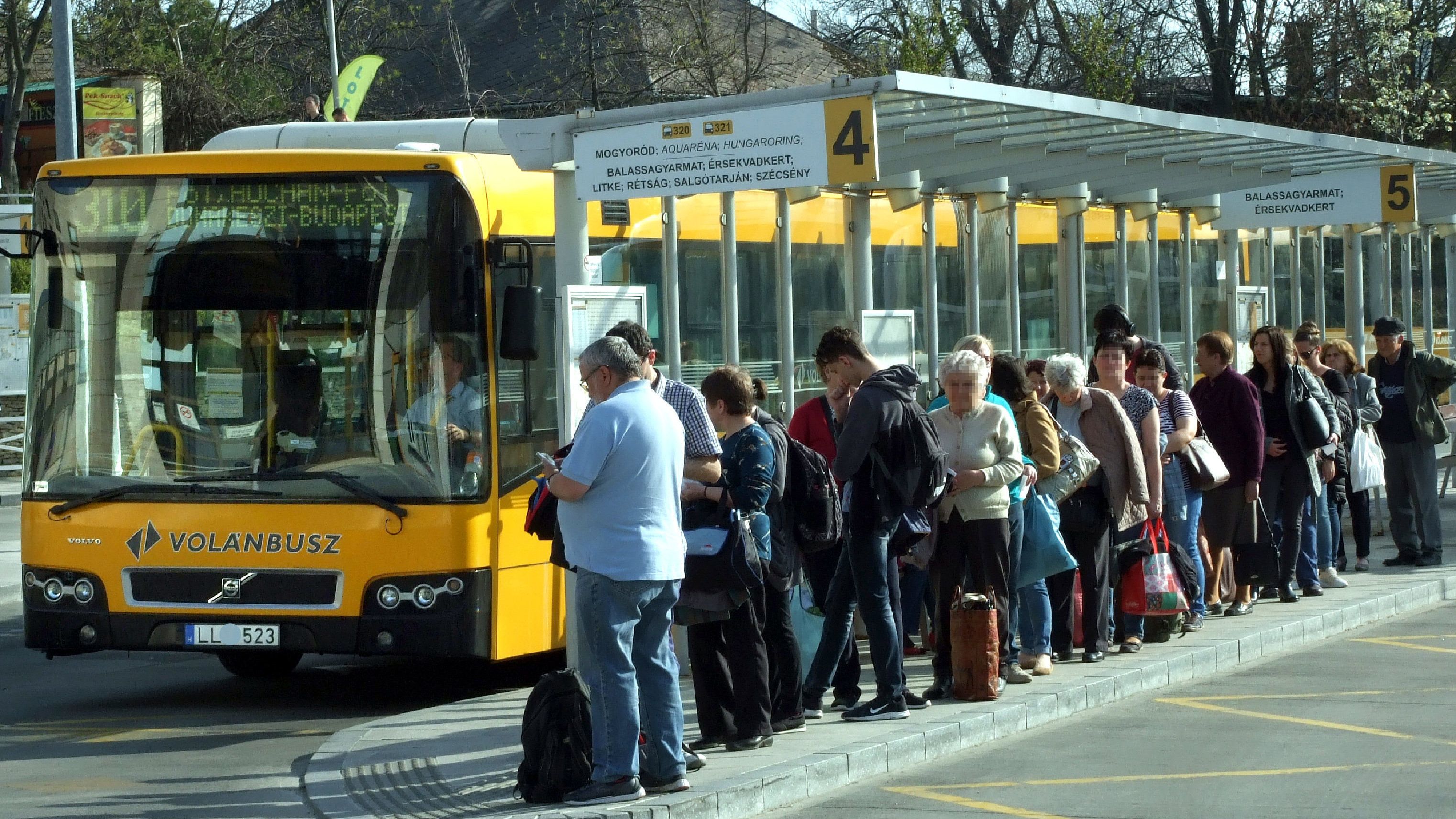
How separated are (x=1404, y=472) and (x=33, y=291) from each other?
9609 mm

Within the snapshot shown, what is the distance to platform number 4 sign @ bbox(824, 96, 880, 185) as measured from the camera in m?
8.55

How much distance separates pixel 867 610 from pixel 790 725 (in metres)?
0.56

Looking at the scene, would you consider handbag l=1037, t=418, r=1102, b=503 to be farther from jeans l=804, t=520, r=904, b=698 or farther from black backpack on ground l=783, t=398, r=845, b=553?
black backpack on ground l=783, t=398, r=845, b=553

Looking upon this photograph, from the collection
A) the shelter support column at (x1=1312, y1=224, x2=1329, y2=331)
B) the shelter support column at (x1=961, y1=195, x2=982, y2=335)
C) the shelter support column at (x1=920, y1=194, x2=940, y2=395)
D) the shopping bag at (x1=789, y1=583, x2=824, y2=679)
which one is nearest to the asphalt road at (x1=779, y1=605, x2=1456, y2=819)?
the shopping bag at (x1=789, y1=583, x2=824, y2=679)

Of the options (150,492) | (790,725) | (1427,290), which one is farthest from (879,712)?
(1427,290)

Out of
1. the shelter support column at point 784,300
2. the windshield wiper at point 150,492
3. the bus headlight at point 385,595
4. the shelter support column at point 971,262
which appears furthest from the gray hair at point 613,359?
the shelter support column at point 971,262

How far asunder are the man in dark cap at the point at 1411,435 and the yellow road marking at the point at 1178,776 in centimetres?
695

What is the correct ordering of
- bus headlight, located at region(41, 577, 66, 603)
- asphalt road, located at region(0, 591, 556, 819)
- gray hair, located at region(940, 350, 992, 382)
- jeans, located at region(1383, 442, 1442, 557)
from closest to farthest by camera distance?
asphalt road, located at region(0, 591, 556, 819) → gray hair, located at region(940, 350, 992, 382) → bus headlight, located at region(41, 577, 66, 603) → jeans, located at region(1383, 442, 1442, 557)

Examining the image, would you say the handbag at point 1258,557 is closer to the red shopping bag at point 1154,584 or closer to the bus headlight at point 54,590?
the red shopping bag at point 1154,584

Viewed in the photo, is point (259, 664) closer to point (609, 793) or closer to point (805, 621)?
point (805, 621)

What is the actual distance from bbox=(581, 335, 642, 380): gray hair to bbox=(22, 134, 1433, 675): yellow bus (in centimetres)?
234

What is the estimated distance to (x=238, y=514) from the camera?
29.4 feet

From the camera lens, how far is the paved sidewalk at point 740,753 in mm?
6723

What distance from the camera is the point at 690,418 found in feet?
23.4
